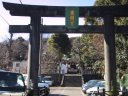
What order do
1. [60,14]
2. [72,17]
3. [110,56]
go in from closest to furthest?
[110,56] < [72,17] < [60,14]

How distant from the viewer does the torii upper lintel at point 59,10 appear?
73.0 feet

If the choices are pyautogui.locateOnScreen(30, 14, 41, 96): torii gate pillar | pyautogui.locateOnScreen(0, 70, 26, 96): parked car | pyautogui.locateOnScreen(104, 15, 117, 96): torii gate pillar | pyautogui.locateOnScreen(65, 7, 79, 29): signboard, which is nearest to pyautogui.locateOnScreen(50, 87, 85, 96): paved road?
pyautogui.locateOnScreen(30, 14, 41, 96): torii gate pillar

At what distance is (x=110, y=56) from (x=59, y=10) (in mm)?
4017

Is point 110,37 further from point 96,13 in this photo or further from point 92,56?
point 92,56

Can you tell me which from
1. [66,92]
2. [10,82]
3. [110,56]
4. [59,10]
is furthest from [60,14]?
[66,92]

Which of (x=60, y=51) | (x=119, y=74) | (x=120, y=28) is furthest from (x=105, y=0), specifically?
(x=60, y=51)

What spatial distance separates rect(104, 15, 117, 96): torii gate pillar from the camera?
21.8m

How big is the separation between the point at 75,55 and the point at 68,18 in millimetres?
58152

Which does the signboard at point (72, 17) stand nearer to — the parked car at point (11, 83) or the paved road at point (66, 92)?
the parked car at point (11, 83)

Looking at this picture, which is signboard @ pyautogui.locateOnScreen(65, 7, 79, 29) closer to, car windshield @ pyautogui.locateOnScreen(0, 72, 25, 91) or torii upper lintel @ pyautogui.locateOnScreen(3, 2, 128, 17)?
torii upper lintel @ pyautogui.locateOnScreen(3, 2, 128, 17)

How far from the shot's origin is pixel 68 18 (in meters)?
22.4

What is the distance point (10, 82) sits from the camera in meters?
14.4

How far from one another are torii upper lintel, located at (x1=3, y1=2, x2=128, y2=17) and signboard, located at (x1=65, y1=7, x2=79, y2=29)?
254 mm

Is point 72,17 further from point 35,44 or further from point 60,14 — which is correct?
point 35,44
